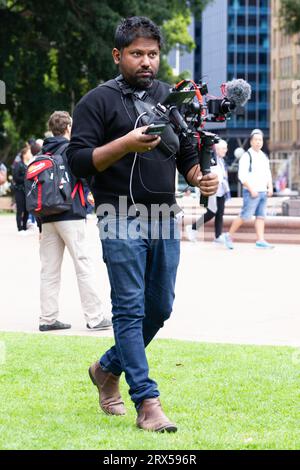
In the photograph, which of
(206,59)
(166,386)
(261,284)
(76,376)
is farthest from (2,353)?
(206,59)

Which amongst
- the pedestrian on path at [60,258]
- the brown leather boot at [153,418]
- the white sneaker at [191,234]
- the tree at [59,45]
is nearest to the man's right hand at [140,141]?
the brown leather boot at [153,418]

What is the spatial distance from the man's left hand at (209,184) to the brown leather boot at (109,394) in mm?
1155

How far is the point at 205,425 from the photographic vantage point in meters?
6.20

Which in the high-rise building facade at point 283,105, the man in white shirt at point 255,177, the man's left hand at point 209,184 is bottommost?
the high-rise building facade at point 283,105

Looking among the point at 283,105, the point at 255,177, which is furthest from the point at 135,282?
the point at 283,105

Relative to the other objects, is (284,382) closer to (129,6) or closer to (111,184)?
(111,184)

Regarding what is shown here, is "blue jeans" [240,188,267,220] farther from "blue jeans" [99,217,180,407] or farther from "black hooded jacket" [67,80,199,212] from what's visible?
"black hooded jacket" [67,80,199,212]

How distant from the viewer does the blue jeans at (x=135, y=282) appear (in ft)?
20.3

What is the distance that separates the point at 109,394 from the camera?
664cm

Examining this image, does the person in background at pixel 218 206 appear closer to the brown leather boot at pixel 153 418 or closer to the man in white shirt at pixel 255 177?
the man in white shirt at pixel 255 177

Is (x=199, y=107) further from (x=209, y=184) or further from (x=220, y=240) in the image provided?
(x=220, y=240)

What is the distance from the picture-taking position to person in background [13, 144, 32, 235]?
79.3 feet

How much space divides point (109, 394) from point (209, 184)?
1279mm

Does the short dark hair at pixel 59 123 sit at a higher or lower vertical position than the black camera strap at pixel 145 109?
lower
